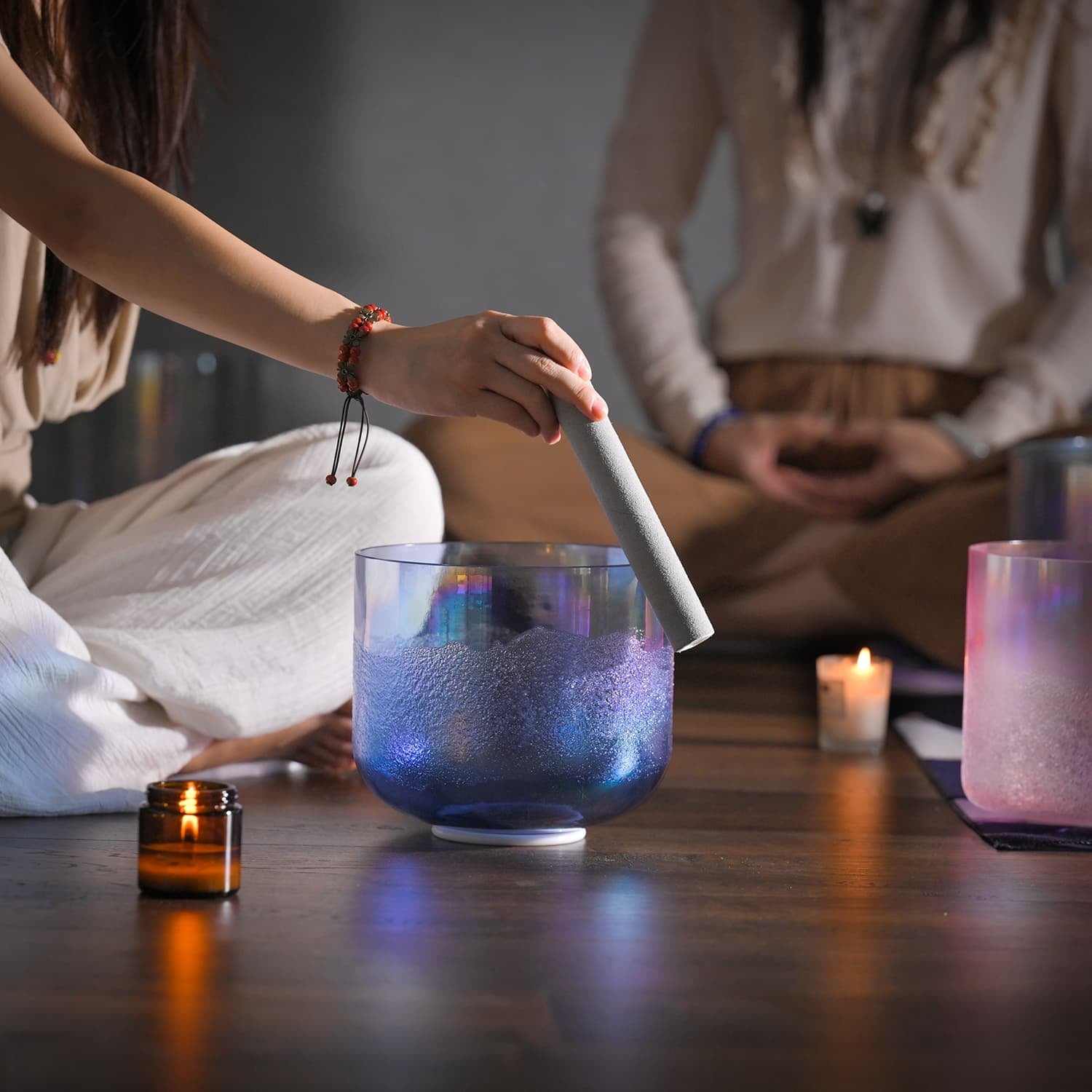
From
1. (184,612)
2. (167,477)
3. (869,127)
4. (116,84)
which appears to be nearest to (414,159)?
(869,127)

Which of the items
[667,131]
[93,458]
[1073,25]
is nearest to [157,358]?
[93,458]

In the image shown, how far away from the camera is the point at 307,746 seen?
1261 millimetres

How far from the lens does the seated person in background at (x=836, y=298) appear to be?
2.09m

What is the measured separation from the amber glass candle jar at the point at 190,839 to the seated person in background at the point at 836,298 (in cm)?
117

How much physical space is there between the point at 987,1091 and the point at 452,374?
0.51 meters

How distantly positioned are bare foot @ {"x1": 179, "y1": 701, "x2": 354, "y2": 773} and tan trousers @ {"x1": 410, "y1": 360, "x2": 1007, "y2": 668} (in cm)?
81

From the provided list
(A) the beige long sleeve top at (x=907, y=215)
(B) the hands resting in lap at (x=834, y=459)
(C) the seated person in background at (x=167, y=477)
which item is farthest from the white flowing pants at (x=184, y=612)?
(A) the beige long sleeve top at (x=907, y=215)

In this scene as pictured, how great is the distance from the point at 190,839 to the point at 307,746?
34 cm

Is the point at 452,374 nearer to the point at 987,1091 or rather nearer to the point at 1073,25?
the point at 987,1091

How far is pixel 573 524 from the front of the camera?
2.09m

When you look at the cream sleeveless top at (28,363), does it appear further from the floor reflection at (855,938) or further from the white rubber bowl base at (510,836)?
the floor reflection at (855,938)

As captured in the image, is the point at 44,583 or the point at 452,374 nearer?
the point at 452,374

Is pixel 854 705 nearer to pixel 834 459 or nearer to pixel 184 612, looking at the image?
pixel 184 612

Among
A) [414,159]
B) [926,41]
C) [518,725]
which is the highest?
[414,159]
